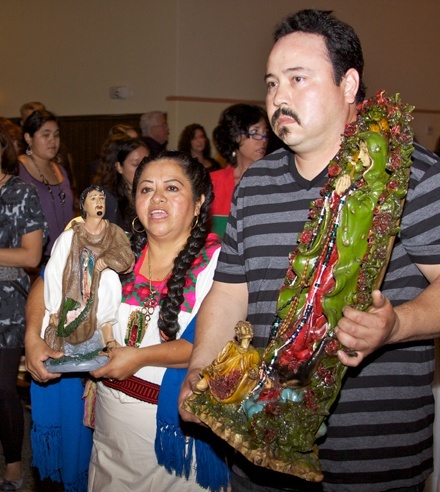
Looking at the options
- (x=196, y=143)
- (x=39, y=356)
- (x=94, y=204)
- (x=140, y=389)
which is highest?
(x=196, y=143)

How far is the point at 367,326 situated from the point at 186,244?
1.34 m

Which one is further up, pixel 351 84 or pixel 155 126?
pixel 155 126

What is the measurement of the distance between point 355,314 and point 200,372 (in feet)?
1.75

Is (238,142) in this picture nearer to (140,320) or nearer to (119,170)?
(119,170)

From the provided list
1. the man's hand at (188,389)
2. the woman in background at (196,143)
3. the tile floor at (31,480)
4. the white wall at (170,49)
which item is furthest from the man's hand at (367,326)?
the white wall at (170,49)

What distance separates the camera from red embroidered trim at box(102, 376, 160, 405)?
280 centimetres

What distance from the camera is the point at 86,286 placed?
2779 millimetres

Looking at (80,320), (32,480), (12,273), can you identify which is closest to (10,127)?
(12,273)

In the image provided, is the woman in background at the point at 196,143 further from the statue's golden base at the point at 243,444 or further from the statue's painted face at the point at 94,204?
the statue's golden base at the point at 243,444

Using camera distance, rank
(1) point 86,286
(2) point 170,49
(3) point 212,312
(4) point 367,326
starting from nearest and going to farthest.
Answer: (4) point 367,326 → (3) point 212,312 → (1) point 86,286 → (2) point 170,49

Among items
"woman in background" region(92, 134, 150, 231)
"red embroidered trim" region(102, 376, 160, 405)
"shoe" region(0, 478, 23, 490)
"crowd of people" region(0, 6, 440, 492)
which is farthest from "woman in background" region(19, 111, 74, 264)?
"red embroidered trim" region(102, 376, 160, 405)

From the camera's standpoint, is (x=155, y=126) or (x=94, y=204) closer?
(x=94, y=204)

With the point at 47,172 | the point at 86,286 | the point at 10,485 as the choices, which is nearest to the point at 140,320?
the point at 86,286

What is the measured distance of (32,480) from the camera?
14.6ft
